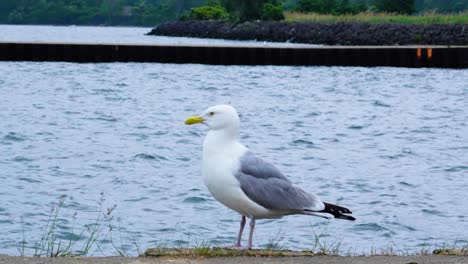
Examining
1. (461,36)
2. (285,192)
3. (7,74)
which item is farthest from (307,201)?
(461,36)

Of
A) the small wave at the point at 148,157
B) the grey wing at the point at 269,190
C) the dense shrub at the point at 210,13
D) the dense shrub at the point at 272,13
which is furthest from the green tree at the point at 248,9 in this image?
the grey wing at the point at 269,190

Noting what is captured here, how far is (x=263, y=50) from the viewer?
37250 mm

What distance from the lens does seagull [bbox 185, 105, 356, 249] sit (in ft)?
21.2

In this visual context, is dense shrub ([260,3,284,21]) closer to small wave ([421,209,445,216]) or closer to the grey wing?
small wave ([421,209,445,216])

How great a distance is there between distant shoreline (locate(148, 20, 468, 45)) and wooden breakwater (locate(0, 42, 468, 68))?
13045mm

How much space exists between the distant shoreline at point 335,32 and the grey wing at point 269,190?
144 ft

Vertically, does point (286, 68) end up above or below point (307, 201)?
below

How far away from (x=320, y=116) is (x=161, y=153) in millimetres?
7546

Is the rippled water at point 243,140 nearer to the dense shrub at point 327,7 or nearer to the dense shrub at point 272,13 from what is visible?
the dense shrub at point 272,13

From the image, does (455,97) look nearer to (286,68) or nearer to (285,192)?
(286,68)

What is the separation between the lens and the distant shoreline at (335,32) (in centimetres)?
5206

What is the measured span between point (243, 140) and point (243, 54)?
16661 millimetres

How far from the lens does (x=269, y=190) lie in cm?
663

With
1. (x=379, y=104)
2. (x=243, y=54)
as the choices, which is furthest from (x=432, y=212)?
(x=243, y=54)
